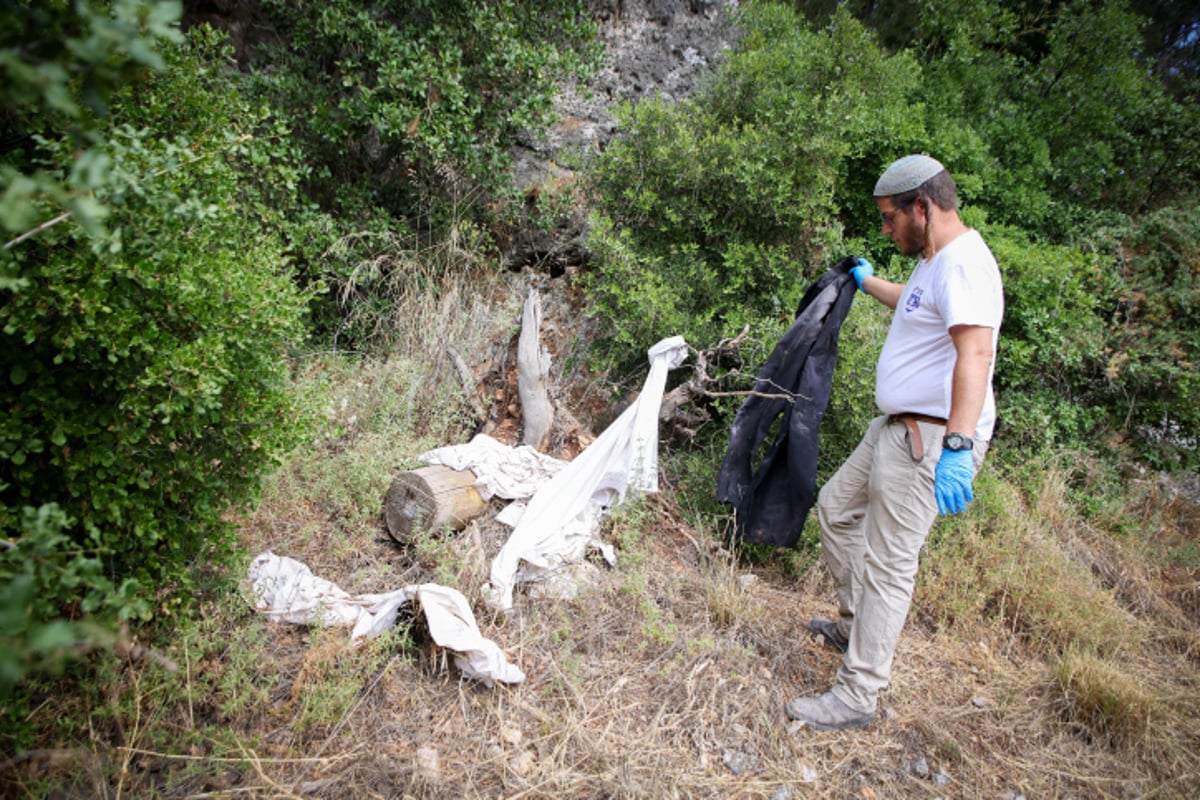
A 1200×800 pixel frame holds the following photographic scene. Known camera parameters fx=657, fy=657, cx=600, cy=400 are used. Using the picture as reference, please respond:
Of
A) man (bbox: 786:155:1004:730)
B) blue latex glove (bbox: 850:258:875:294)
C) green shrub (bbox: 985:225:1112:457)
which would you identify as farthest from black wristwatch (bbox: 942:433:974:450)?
green shrub (bbox: 985:225:1112:457)

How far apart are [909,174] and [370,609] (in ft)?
8.90

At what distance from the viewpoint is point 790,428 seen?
3.18 meters

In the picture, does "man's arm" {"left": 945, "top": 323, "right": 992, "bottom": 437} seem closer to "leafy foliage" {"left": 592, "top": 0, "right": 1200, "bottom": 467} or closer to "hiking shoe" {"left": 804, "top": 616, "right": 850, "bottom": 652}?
"hiking shoe" {"left": 804, "top": 616, "right": 850, "bottom": 652}

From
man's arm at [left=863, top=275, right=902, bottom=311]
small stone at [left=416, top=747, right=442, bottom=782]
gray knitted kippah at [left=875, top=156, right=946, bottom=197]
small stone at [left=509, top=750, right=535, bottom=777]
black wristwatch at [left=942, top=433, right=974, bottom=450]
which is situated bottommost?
small stone at [left=416, top=747, right=442, bottom=782]

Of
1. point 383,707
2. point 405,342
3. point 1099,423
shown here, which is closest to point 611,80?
point 405,342

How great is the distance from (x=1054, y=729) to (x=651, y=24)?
5.92 metres

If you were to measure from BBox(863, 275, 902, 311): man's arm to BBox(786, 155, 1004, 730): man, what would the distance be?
361 mm

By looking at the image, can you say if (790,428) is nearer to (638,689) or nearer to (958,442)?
(958,442)

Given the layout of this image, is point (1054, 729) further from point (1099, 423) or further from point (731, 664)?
point (1099, 423)

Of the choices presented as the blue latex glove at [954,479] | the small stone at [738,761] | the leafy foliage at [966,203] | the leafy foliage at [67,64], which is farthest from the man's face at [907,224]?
the leafy foliage at [67,64]

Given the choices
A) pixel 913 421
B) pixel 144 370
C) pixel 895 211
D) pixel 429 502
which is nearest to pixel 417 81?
pixel 429 502

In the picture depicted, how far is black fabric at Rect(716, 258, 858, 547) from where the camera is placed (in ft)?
10.4

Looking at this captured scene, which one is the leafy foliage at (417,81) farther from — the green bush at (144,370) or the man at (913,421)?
the man at (913,421)

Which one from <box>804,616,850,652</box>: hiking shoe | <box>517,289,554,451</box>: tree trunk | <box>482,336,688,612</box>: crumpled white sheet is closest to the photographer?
<box>804,616,850,652</box>: hiking shoe
